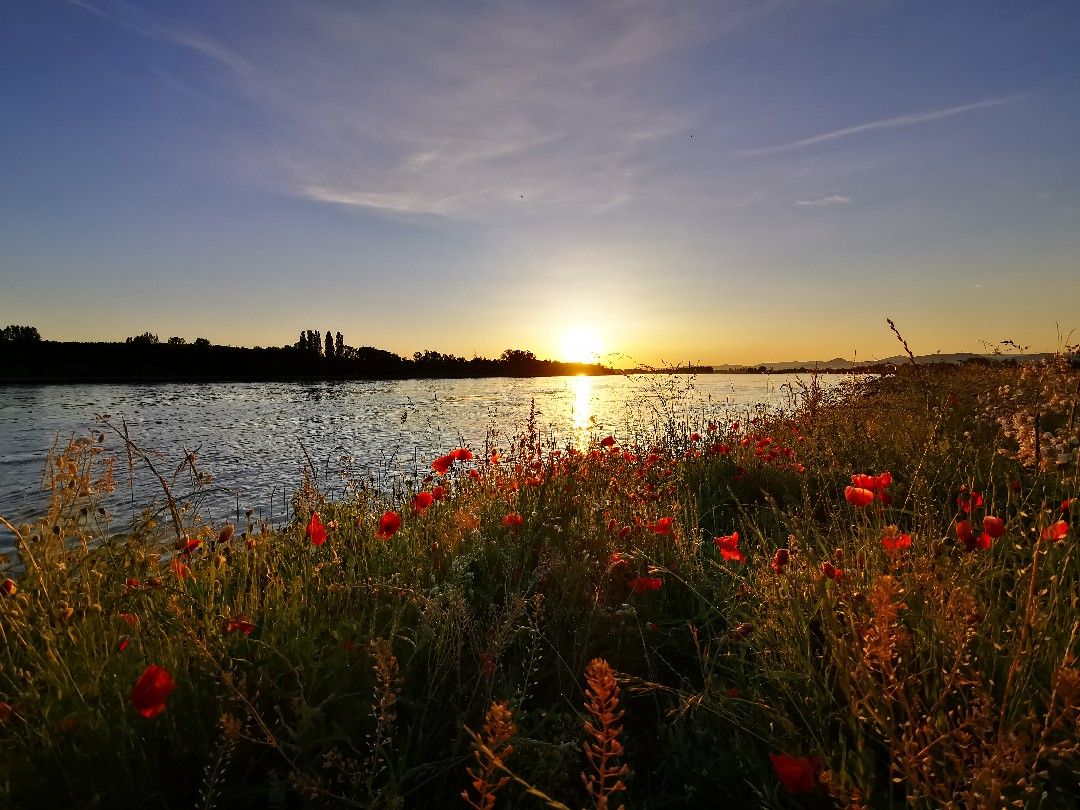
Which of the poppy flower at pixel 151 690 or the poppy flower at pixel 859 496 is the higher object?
the poppy flower at pixel 859 496

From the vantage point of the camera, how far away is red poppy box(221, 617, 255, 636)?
204 cm

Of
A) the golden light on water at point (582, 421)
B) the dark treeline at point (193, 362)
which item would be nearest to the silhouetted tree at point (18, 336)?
the dark treeline at point (193, 362)

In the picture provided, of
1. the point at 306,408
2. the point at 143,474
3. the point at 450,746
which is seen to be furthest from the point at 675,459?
the point at 306,408

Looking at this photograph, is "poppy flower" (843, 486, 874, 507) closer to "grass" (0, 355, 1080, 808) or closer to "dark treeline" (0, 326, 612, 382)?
"grass" (0, 355, 1080, 808)

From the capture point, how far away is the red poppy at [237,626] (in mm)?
2045

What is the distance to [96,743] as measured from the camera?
1.83 m

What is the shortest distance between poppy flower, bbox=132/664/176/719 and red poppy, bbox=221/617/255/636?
0.50m

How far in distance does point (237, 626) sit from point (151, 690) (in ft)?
2.15

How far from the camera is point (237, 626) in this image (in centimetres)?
214

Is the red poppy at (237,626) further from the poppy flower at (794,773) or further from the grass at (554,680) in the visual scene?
the poppy flower at (794,773)

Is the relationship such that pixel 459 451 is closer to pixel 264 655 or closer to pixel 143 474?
pixel 264 655

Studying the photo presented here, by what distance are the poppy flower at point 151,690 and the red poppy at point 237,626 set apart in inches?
19.6

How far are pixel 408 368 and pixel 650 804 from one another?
91.8 meters

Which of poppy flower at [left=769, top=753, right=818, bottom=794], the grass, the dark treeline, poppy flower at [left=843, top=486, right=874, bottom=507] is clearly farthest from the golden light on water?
the dark treeline
